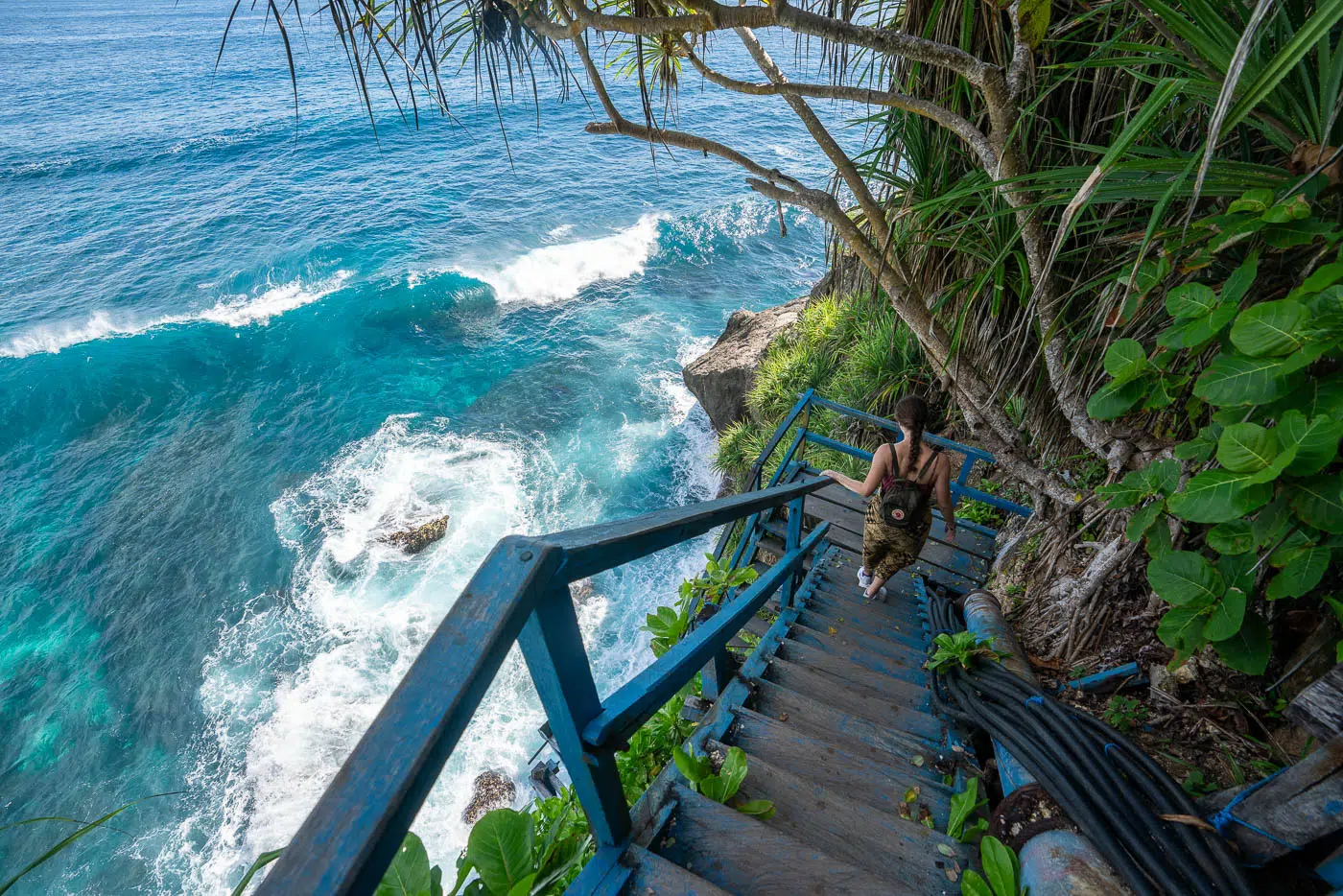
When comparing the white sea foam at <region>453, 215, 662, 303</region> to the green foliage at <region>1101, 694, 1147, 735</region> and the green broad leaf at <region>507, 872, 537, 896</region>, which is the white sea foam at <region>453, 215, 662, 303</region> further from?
the green broad leaf at <region>507, 872, 537, 896</region>

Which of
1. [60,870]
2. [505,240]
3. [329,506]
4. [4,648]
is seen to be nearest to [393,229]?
[505,240]

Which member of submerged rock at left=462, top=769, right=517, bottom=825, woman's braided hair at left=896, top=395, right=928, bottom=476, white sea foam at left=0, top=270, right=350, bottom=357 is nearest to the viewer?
woman's braided hair at left=896, top=395, right=928, bottom=476

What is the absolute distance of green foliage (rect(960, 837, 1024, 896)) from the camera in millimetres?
1598

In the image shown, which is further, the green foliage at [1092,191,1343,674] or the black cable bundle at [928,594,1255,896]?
the green foliage at [1092,191,1343,674]

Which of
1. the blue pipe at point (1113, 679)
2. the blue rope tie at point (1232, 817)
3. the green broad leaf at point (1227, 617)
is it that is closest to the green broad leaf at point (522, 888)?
the blue rope tie at point (1232, 817)

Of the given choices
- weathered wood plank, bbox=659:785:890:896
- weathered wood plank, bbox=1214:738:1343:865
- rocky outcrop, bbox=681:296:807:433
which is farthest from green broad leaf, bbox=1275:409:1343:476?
rocky outcrop, bbox=681:296:807:433

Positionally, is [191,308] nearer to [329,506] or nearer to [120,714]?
[329,506]

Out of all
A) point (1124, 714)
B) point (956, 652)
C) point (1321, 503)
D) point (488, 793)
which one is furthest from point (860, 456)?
point (488, 793)

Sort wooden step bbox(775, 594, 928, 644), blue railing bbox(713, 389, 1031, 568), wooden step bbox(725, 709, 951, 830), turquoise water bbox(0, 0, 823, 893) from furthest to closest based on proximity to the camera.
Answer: turquoise water bbox(0, 0, 823, 893) < blue railing bbox(713, 389, 1031, 568) < wooden step bbox(775, 594, 928, 644) < wooden step bbox(725, 709, 951, 830)

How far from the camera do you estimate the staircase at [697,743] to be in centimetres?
72

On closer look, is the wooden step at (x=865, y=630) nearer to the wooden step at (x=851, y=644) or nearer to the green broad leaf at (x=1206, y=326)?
the wooden step at (x=851, y=644)

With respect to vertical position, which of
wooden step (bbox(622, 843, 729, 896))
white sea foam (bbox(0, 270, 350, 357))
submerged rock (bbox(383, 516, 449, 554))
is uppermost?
wooden step (bbox(622, 843, 729, 896))

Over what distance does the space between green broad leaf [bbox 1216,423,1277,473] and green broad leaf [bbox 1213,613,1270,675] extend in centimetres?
47

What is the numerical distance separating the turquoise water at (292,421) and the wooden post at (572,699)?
8.66 metres
